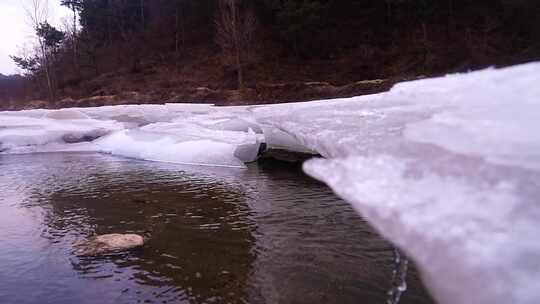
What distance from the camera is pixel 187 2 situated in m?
31.2

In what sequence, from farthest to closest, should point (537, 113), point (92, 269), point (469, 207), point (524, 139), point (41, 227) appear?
point (41, 227) < point (92, 269) < point (537, 113) < point (524, 139) < point (469, 207)

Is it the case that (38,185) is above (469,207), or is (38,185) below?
below

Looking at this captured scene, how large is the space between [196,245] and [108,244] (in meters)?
0.83

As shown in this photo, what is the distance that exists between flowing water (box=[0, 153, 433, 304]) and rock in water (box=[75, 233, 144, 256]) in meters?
0.10

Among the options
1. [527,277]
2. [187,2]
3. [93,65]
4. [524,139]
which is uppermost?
[187,2]

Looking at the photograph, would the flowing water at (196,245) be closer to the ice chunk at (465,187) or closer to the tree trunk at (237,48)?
the ice chunk at (465,187)

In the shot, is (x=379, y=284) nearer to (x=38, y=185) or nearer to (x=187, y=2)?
(x=38, y=185)

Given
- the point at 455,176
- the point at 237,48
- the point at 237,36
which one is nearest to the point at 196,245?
the point at 455,176

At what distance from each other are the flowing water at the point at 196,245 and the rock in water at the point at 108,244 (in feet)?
0.34

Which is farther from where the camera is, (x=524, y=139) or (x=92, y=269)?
(x=92, y=269)

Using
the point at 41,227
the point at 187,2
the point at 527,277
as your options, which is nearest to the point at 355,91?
the point at 41,227

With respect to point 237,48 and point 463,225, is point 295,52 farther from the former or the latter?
point 463,225

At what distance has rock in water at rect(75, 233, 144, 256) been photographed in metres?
4.29

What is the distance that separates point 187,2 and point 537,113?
3147 centimetres
